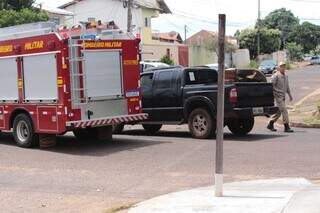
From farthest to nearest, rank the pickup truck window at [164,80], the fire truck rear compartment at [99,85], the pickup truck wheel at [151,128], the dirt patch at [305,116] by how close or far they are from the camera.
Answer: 1. the dirt patch at [305,116]
2. the pickup truck wheel at [151,128]
3. the pickup truck window at [164,80]
4. the fire truck rear compartment at [99,85]

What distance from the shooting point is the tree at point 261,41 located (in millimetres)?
102000

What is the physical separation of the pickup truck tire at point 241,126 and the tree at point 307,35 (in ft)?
438

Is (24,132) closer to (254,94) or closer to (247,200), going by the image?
(254,94)

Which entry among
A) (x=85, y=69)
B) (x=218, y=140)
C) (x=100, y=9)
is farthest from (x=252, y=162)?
(x=100, y=9)

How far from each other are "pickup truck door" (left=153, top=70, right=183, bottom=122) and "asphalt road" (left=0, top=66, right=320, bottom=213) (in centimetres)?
65

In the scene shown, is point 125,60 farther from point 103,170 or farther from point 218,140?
point 218,140

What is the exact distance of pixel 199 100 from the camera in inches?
616

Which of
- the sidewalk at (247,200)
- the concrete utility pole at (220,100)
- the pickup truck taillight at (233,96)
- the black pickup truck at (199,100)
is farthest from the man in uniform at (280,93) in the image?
the concrete utility pole at (220,100)

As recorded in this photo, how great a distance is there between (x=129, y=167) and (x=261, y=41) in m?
94.8

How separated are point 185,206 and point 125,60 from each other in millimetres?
7391

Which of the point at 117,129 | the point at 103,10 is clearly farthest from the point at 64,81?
the point at 103,10

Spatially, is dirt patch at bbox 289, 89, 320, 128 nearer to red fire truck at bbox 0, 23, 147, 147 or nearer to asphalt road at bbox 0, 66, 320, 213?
asphalt road at bbox 0, 66, 320, 213

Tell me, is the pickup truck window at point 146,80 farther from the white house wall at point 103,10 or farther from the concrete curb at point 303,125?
the white house wall at point 103,10

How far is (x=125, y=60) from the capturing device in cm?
1509
